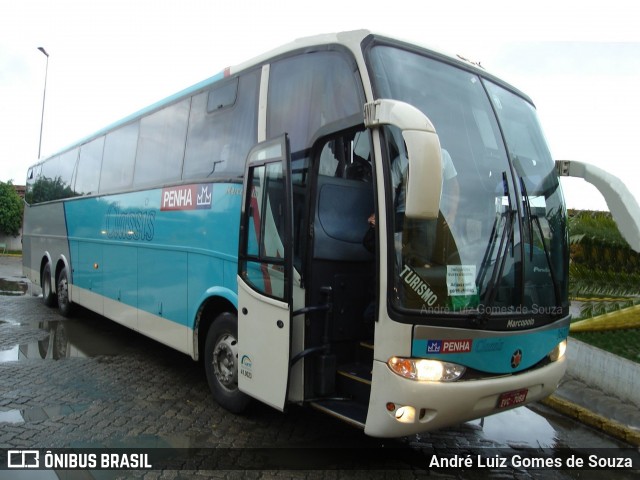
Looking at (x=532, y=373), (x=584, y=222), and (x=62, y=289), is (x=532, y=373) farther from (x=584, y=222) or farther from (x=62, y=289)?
(x=62, y=289)

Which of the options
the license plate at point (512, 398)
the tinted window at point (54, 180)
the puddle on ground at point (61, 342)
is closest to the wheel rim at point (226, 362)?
the license plate at point (512, 398)

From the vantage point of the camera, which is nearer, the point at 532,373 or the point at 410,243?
the point at 410,243

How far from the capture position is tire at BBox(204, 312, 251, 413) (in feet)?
16.8

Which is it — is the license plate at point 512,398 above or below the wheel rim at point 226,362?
above

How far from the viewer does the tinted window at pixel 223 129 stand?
17.2 feet

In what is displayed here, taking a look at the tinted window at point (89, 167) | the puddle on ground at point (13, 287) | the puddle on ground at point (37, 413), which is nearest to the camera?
the puddle on ground at point (37, 413)

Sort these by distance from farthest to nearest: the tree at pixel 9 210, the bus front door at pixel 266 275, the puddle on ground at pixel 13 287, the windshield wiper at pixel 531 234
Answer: the tree at pixel 9 210 → the puddle on ground at pixel 13 287 → the bus front door at pixel 266 275 → the windshield wiper at pixel 531 234

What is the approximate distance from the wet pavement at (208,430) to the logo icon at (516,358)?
1.01 meters

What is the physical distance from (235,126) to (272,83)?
752mm

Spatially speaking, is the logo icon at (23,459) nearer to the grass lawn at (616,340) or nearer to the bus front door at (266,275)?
the bus front door at (266,275)

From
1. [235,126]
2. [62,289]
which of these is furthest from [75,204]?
[235,126]

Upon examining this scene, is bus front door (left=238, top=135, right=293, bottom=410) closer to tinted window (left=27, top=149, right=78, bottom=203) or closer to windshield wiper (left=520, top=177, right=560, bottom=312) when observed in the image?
windshield wiper (left=520, top=177, right=560, bottom=312)

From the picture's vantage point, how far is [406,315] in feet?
11.7

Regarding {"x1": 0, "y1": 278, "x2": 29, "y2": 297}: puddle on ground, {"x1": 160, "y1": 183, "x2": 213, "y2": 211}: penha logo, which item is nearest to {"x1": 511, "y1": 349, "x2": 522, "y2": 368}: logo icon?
{"x1": 160, "y1": 183, "x2": 213, "y2": 211}: penha logo
